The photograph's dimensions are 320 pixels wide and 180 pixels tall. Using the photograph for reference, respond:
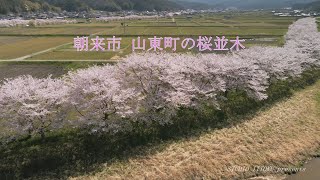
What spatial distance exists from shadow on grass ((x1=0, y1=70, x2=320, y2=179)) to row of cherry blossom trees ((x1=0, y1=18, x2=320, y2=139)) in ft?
2.19

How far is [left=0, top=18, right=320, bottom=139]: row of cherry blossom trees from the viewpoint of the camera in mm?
21812

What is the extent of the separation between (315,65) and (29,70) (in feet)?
116

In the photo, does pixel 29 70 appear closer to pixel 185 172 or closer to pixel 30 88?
pixel 30 88

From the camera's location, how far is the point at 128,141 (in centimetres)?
2266

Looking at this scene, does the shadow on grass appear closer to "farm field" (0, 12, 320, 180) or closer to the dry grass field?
"farm field" (0, 12, 320, 180)

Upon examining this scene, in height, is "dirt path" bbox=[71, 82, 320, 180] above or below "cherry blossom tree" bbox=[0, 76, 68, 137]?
below

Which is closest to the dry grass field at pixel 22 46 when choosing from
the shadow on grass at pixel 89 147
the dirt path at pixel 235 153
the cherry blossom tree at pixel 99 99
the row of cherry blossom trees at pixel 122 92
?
the row of cherry blossom trees at pixel 122 92

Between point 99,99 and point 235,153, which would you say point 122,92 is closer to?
point 99,99

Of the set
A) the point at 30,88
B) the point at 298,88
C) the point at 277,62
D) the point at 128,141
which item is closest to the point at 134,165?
the point at 128,141

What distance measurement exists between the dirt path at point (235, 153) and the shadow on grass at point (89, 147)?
28.4 inches

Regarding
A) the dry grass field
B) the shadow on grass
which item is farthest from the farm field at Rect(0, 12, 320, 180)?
the dry grass field

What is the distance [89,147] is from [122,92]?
4.00m

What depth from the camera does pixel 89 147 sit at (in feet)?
70.8

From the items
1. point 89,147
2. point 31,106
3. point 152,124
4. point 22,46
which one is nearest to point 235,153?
point 152,124
